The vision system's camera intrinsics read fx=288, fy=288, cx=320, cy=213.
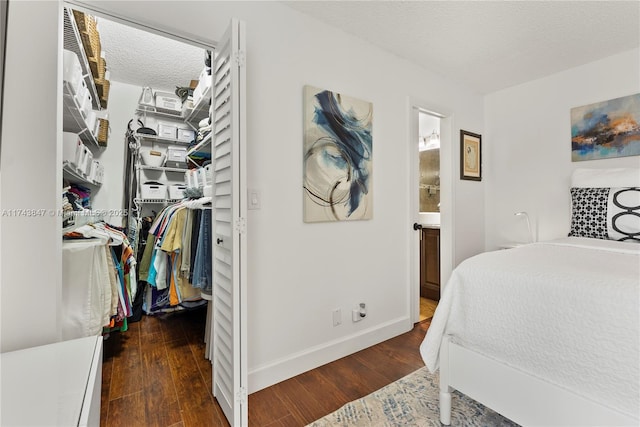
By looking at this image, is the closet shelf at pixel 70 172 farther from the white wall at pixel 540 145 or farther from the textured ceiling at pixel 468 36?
the white wall at pixel 540 145

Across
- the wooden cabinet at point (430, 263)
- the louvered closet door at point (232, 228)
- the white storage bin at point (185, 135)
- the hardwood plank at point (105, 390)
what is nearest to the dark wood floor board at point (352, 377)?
the louvered closet door at point (232, 228)

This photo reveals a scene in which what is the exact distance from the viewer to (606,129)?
2539 millimetres

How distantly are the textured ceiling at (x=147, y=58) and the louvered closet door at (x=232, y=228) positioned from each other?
52.9 inches

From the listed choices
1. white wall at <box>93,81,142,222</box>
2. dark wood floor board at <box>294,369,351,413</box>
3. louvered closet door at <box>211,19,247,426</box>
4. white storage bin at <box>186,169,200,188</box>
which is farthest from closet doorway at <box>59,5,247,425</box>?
dark wood floor board at <box>294,369,351,413</box>

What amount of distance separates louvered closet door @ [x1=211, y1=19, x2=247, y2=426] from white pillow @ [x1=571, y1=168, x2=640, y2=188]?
2717 mm

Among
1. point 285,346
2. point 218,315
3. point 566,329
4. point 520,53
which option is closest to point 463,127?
point 520,53

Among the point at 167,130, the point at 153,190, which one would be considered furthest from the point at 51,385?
the point at 167,130

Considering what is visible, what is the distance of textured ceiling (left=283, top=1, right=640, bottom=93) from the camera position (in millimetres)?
1878

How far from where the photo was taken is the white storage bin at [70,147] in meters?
1.89

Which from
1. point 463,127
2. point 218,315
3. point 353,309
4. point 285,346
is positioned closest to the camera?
point 218,315

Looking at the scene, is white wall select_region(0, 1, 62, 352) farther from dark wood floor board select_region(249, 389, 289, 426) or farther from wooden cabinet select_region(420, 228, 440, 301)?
wooden cabinet select_region(420, 228, 440, 301)

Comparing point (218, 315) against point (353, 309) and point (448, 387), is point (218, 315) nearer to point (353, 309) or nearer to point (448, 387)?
point (353, 309)

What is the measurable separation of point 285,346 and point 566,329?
4.86 feet

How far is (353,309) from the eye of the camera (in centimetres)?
223
